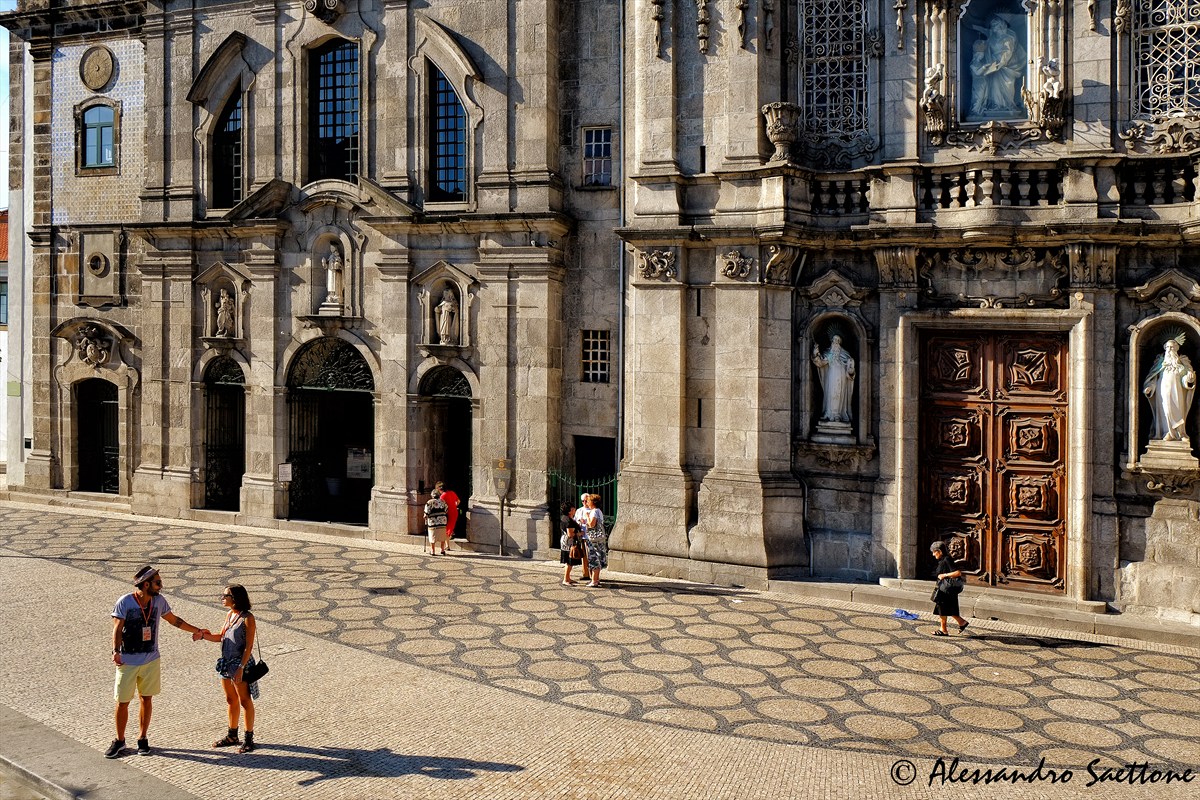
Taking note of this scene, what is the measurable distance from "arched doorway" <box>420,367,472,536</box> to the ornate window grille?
8082mm

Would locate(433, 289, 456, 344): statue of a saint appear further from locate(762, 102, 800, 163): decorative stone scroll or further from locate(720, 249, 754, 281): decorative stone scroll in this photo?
locate(762, 102, 800, 163): decorative stone scroll

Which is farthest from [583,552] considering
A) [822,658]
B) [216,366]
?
[216,366]

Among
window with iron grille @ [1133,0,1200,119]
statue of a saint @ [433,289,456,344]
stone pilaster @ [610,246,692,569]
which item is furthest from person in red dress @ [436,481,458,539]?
window with iron grille @ [1133,0,1200,119]

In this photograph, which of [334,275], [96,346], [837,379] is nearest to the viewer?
[837,379]

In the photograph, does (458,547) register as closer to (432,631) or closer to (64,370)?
(432,631)

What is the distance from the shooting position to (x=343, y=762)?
941 cm

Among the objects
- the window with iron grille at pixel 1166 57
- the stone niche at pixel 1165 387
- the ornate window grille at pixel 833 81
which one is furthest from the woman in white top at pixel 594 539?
the window with iron grille at pixel 1166 57

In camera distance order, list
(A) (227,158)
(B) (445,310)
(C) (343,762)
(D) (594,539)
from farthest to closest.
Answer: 1. (A) (227,158)
2. (B) (445,310)
3. (D) (594,539)
4. (C) (343,762)

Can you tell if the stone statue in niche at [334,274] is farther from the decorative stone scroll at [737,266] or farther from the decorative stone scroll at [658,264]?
the decorative stone scroll at [737,266]

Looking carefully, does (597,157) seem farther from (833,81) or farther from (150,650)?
(150,650)

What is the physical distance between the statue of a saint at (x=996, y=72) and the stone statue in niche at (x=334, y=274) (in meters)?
12.3

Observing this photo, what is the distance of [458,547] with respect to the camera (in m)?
19.9

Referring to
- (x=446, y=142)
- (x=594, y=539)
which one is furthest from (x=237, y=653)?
(x=446, y=142)

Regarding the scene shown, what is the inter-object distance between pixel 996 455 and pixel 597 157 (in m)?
8.91
